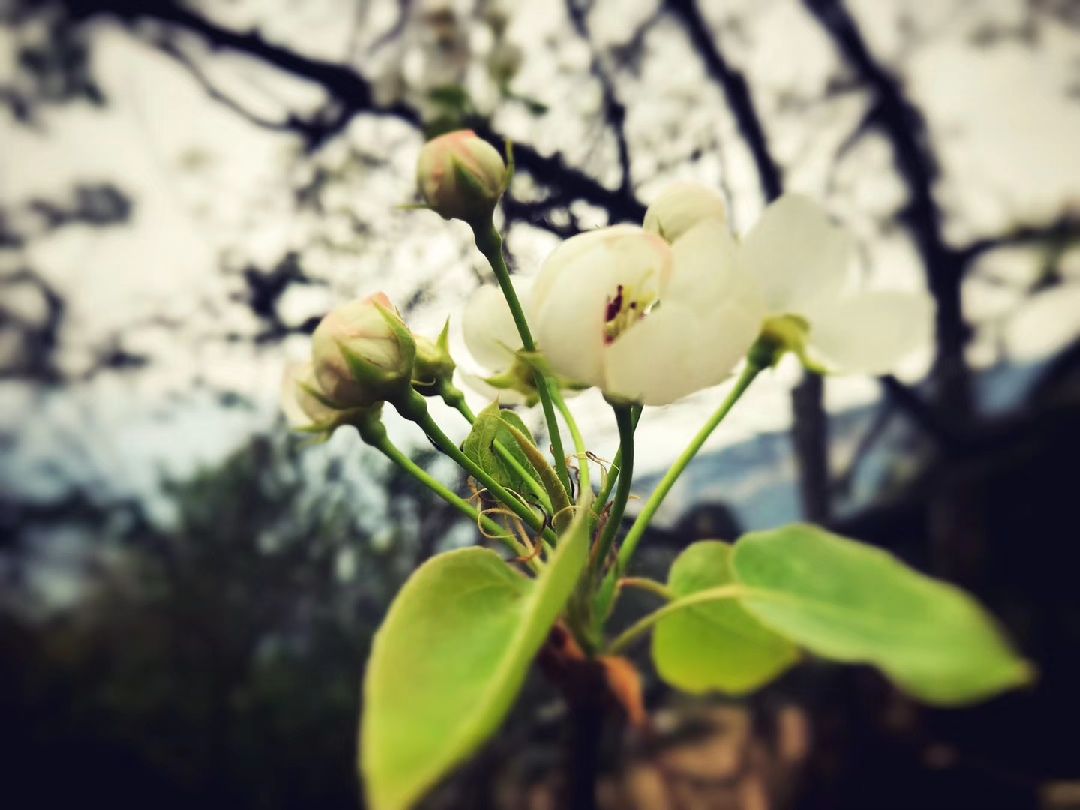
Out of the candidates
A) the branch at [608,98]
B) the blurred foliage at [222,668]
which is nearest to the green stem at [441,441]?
the branch at [608,98]

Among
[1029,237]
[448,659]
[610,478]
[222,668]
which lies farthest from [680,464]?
[1029,237]

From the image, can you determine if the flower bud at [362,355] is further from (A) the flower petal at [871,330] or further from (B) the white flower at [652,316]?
(A) the flower petal at [871,330]

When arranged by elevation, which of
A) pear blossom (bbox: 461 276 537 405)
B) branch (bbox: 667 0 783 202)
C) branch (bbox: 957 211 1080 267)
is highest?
branch (bbox: 667 0 783 202)

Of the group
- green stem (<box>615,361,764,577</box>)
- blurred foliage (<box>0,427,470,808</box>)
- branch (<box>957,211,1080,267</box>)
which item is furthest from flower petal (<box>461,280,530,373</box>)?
branch (<box>957,211,1080,267</box>)

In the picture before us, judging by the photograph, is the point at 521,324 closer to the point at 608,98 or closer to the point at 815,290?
the point at 815,290

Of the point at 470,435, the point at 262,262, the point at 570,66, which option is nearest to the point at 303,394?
the point at 470,435

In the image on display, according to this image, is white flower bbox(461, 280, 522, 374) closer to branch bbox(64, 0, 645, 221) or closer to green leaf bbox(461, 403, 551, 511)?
green leaf bbox(461, 403, 551, 511)
